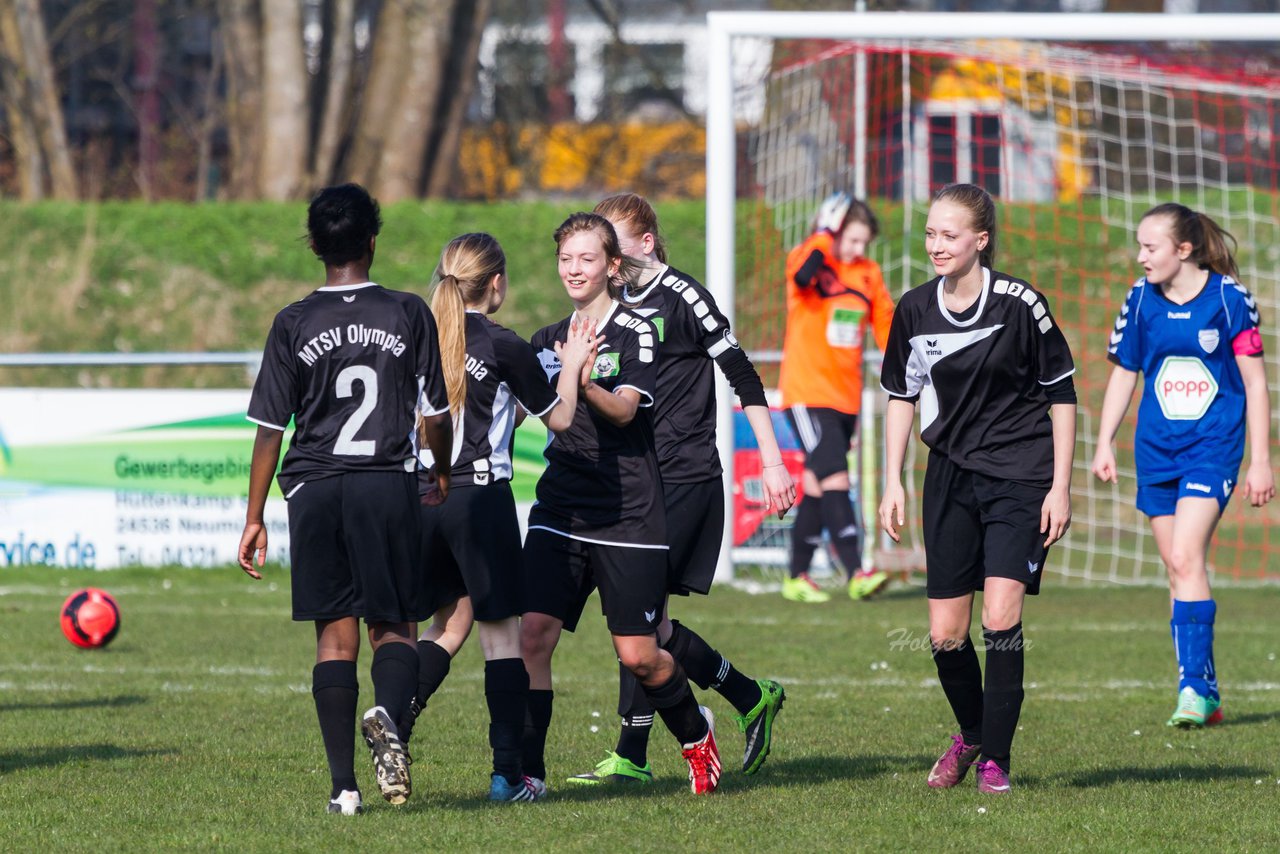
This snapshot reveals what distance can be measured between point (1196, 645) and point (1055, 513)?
6.57 feet

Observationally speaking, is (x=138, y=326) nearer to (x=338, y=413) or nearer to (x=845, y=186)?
(x=845, y=186)

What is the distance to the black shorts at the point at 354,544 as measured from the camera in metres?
4.82

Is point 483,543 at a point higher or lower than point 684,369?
lower

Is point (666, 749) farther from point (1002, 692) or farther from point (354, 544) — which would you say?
point (354, 544)

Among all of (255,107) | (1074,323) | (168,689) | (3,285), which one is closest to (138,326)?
(3,285)

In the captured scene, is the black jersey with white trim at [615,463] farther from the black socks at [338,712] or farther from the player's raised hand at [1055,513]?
the player's raised hand at [1055,513]

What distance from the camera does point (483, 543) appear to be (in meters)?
5.29

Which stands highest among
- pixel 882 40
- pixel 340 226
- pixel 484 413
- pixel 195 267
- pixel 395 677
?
pixel 882 40

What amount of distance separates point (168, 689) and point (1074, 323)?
12767mm

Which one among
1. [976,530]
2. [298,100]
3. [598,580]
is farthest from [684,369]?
[298,100]

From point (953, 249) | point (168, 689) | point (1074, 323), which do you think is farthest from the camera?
point (1074, 323)

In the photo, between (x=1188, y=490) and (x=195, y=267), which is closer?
(x=1188, y=490)

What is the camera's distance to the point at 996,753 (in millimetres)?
5410

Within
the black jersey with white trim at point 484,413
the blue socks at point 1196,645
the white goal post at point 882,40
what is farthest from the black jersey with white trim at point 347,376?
the white goal post at point 882,40
